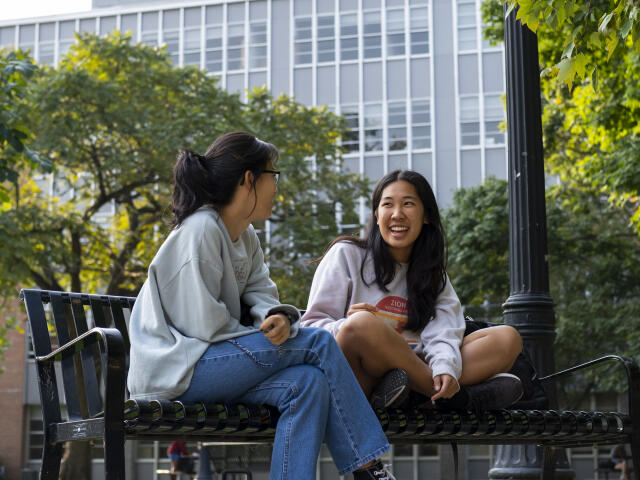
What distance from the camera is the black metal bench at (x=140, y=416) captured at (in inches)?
125

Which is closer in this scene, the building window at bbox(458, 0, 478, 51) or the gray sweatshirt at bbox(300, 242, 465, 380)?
the gray sweatshirt at bbox(300, 242, 465, 380)

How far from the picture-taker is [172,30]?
46531 millimetres

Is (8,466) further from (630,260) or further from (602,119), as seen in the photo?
(602,119)

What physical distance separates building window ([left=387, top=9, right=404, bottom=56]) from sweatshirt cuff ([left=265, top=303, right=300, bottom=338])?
41.0m

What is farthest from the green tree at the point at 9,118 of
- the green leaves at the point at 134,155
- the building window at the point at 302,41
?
the building window at the point at 302,41

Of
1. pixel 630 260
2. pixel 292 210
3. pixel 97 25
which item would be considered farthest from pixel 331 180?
pixel 97 25

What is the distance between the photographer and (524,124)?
597 cm

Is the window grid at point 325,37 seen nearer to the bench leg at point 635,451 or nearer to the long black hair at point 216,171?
the bench leg at point 635,451

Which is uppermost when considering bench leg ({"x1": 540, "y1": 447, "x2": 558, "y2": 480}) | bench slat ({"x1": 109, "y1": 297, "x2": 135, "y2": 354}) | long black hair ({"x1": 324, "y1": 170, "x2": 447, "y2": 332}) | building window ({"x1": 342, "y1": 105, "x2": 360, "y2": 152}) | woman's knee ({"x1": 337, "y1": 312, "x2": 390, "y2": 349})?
building window ({"x1": 342, "y1": 105, "x2": 360, "y2": 152})

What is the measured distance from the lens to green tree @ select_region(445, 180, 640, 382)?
24.5m

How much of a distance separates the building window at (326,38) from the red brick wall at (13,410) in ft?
59.6

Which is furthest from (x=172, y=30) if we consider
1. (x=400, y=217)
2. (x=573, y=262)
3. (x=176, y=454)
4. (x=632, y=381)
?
(x=632, y=381)

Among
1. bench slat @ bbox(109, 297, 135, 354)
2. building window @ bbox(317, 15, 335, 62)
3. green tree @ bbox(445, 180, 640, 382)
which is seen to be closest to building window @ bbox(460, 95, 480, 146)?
building window @ bbox(317, 15, 335, 62)

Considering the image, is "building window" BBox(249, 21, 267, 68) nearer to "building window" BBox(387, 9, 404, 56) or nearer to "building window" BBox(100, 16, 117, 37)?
"building window" BBox(387, 9, 404, 56)
